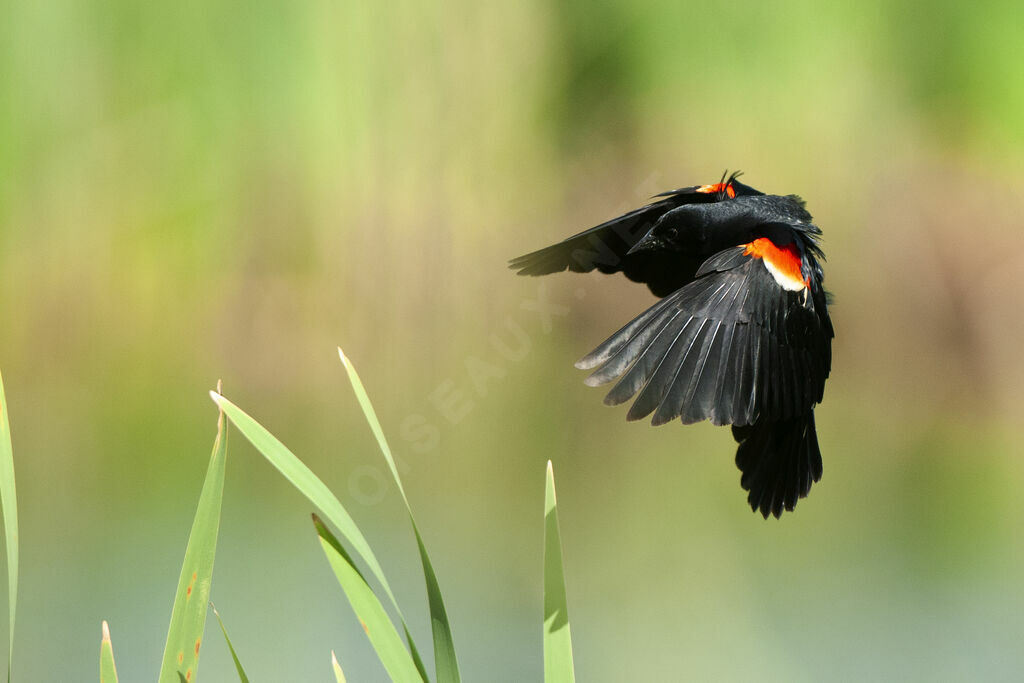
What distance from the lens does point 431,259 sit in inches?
139

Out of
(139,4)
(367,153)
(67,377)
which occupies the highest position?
(139,4)

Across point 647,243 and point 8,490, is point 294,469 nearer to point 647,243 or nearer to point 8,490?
point 8,490

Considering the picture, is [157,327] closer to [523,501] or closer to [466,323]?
[466,323]

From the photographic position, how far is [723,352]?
109 centimetres

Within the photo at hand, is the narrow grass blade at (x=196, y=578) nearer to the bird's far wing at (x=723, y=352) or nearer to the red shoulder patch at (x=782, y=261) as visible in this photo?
the bird's far wing at (x=723, y=352)

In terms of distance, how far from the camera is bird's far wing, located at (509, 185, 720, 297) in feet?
4.42

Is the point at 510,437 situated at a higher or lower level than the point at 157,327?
lower

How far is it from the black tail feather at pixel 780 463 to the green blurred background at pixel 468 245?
1430 millimetres

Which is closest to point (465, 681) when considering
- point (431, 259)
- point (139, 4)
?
point (431, 259)

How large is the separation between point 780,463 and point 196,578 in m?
0.90

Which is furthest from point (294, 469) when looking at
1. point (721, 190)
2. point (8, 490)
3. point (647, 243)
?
point (721, 190)

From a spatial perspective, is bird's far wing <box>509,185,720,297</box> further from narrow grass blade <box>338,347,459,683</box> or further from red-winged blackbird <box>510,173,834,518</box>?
narrow grass blade <box>338,347,459,683</box>

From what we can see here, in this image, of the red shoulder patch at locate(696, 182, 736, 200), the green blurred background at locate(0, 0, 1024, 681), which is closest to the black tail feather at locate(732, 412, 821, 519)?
the red shoulder patch at locate(696, 182, 736, 200)

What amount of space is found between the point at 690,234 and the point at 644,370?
0.35 meters
